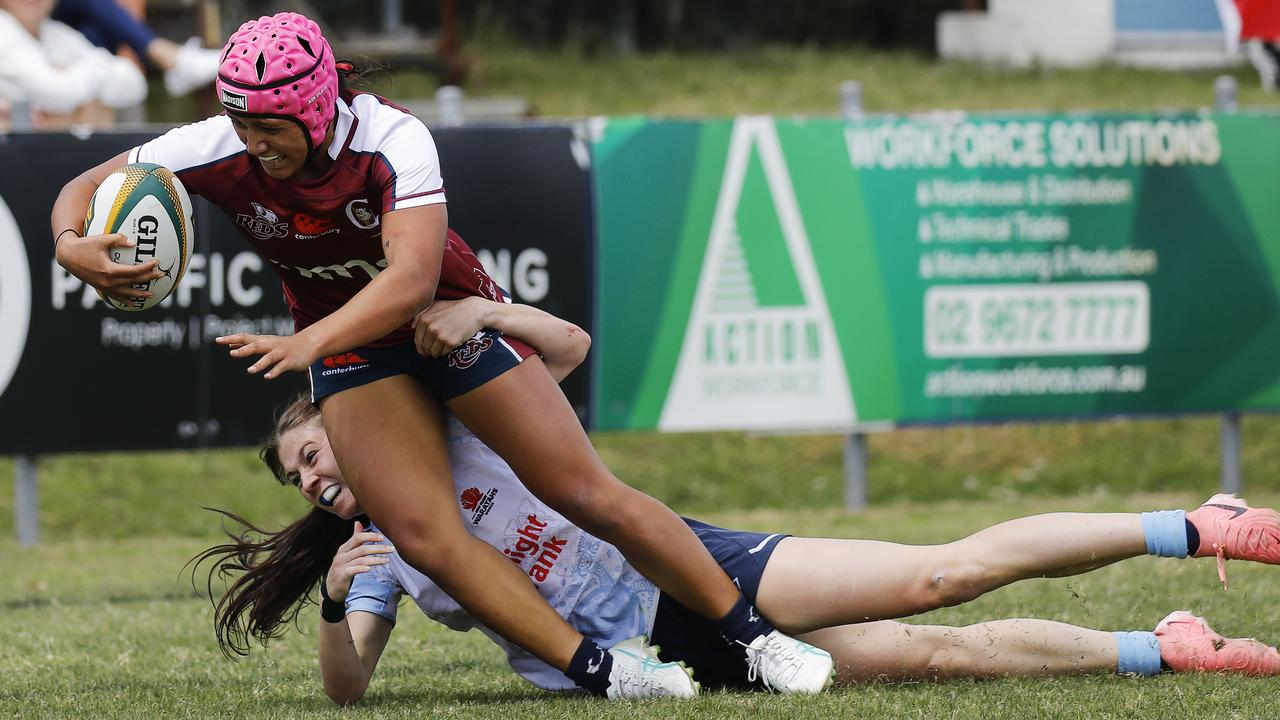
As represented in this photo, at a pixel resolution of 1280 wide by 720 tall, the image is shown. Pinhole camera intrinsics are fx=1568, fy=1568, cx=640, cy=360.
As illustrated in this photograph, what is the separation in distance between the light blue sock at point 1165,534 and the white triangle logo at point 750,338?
15.5 ft

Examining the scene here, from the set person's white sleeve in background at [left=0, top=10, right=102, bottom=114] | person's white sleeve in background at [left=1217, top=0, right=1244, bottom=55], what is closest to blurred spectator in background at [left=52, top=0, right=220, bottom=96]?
person's white sleeve in background at [left=0, top=10, right=102, bottom=114]

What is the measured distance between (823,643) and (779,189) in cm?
480

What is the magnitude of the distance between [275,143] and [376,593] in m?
1.34

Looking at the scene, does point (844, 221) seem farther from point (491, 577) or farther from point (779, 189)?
point (491, 577)

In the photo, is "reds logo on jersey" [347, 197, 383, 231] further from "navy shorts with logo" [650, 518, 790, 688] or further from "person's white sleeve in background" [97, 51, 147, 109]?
"person's white sleeve in background" [97, 51, 147, 109]

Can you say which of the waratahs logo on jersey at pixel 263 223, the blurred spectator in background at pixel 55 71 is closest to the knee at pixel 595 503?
the waratahs logo on jersey at pixel 263 223

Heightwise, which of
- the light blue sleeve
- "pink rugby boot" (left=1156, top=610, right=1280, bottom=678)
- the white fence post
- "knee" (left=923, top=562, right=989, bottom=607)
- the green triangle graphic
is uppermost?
the green triangle graphic

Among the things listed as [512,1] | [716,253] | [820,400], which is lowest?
[820,400]

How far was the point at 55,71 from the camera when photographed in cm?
984

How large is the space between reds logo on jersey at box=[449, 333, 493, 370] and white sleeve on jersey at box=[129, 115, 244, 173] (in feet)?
2.75

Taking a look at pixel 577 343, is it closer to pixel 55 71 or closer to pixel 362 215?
pixel 362 215

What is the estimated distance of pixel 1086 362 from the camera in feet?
30.4

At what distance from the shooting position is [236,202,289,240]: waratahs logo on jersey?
4422mm

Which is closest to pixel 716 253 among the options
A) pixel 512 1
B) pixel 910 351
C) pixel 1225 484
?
pixel 910 351
